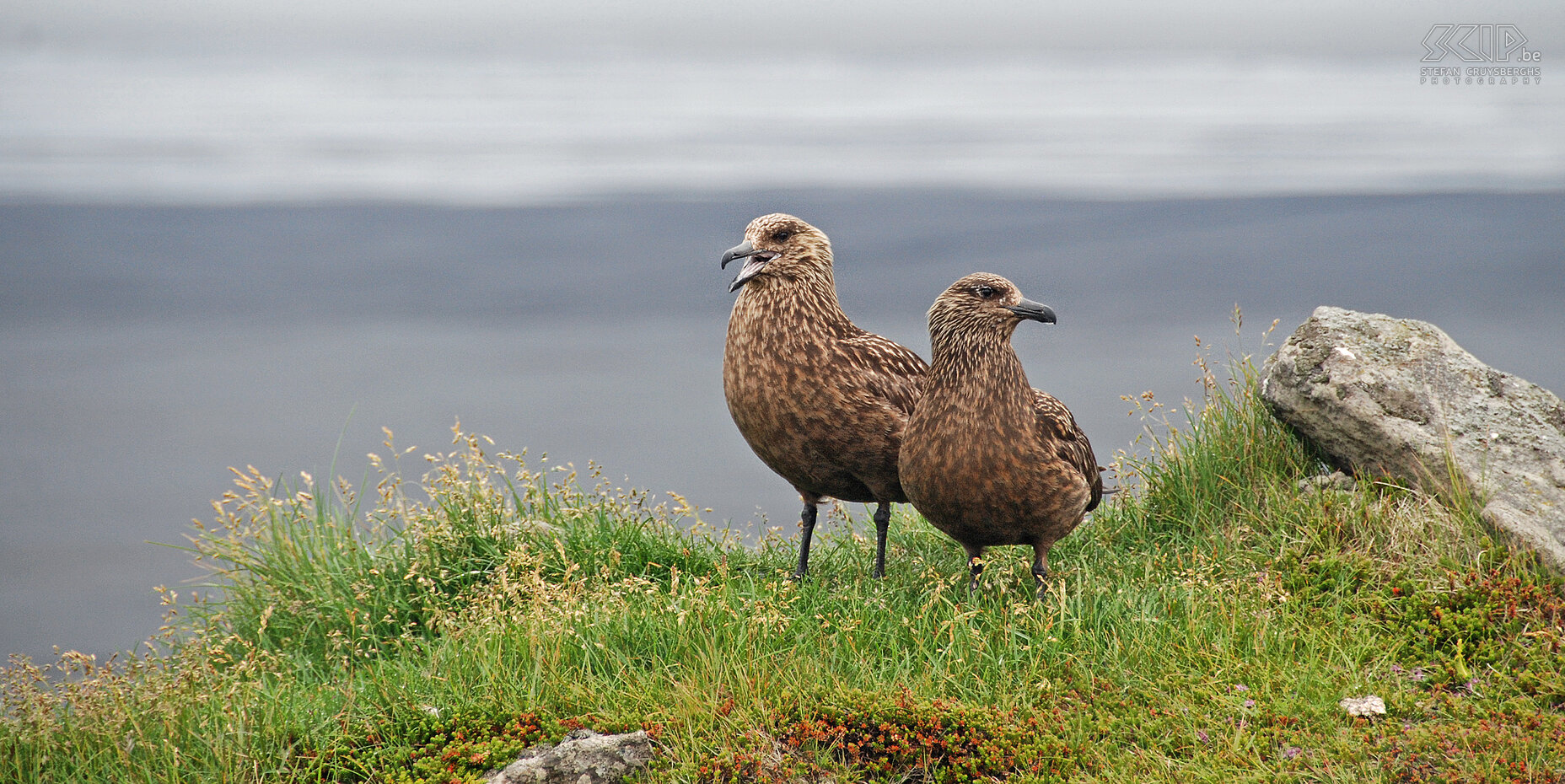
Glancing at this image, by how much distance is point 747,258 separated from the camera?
6074mm

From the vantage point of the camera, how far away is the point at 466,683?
5.00 metres

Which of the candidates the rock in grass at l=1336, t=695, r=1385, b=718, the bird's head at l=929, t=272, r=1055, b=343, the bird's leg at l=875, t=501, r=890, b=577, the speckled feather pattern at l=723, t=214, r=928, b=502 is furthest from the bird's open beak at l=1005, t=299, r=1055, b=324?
the rock in grass at l=1336, t=695, r=1385, b=718

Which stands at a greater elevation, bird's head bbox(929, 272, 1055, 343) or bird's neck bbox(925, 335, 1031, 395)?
bird's head bbox(929, 272, 1055, 343)

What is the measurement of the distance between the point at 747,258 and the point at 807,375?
747 mm

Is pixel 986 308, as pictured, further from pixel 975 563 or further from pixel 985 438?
pixel 975 563

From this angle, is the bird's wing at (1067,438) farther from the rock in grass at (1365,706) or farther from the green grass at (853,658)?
the rock in grass at (1365,706)

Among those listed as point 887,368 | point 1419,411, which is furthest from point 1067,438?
point 1419,411

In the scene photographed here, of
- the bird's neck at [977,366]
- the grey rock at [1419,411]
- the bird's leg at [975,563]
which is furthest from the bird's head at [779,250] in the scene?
the grey rock at [1419,411]

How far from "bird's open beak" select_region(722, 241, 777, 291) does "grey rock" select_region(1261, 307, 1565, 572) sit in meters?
3.39

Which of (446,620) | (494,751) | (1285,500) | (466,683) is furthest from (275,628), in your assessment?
(1285,500)

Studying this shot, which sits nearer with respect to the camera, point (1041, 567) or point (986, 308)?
point (986, 308)

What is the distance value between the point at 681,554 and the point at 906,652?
2085 millimetres

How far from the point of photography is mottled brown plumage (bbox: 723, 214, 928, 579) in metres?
5.91

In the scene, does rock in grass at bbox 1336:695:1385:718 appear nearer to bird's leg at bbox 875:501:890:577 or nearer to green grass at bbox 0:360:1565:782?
green grass at bbox 0:360:1565:782
